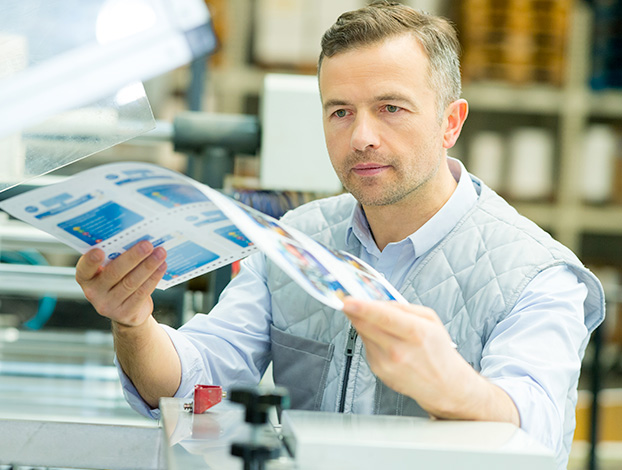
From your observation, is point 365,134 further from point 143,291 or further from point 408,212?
point 143,291

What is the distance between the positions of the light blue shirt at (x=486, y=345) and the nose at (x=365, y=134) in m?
0.16

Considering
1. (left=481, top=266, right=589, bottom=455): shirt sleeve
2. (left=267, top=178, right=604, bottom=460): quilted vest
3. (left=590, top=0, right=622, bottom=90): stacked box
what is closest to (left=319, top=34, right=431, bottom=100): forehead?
(left=267, top=178, right=604, bottom=460): quilted vest

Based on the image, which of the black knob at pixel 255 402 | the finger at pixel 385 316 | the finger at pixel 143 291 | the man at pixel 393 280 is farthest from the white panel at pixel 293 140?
the black knob at pixel 255 402

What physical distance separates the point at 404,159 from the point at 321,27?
7.65 feet

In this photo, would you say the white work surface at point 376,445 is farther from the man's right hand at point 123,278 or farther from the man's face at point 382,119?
the man's face at point 382,119

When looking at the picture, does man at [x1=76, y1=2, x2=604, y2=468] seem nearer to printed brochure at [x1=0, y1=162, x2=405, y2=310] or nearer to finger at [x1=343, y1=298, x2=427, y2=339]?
printed brochure at [x1=0, y1=162, x2=405, y2=310]

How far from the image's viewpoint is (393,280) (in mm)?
1160

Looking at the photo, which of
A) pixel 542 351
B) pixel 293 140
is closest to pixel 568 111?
pixel 293 140

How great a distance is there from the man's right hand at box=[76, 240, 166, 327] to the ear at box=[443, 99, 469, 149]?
0.51 meters

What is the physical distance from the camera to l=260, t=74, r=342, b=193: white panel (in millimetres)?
1631

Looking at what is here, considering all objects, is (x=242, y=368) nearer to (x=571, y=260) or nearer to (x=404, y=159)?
(x=404, y=159)

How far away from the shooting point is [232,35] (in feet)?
11.3

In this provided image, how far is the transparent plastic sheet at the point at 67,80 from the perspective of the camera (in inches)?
36.6

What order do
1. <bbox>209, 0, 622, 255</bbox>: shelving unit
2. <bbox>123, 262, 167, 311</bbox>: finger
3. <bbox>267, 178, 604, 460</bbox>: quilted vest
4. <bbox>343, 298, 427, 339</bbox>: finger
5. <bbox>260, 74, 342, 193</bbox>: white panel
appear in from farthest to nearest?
<bbox>209, 0, 622, 255</bbox>: shelving unit
<bbox>260, 74, 342, 193</bbox>: white panel
<bbox>267, 178, 604, 460</bbox>: quilted vest
<bbox>123, 262, 167, 311</bbox>: finger
<bbox>343, 298, 427, 339</bbox>: finger
